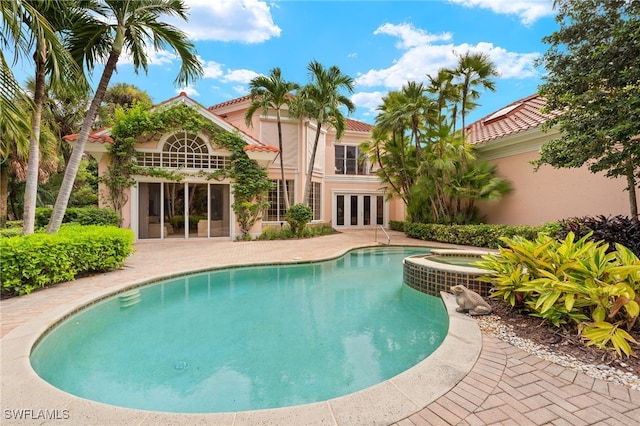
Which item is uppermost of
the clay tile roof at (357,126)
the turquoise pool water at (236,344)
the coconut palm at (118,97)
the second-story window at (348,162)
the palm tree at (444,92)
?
the coconut palm at (118,97)

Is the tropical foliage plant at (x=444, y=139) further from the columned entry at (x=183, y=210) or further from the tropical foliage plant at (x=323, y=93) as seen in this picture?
the columned entry at (x=183, y=210)

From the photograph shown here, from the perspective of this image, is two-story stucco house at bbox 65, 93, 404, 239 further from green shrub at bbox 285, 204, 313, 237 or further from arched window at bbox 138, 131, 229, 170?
green shrub at bbox 285, 204, 313, 237

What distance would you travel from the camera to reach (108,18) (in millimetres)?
8453

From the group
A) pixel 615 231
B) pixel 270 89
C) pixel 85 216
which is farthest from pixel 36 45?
pixel 615 231

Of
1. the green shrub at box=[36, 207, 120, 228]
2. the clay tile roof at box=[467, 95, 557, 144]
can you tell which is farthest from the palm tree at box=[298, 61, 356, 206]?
the green shrub at box=[36, 207, 120, 228]

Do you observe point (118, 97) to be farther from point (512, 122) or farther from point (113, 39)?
point (512, 122)

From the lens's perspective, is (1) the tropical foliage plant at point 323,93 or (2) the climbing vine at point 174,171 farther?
(1) the tropical foliage plant at point 323,93

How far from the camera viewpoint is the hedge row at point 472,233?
1160 centimetres

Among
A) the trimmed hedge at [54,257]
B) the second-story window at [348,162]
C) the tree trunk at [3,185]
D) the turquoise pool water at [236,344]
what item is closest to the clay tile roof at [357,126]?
the second-story window at [348,162]

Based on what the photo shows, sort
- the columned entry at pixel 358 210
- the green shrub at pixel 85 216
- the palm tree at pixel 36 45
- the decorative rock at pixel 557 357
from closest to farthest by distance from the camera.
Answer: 1. the decorative rock at pixel 557 357
2. the palm tree at pixel 36 45
3. the green shrub at pixel 85 216
4. the columned entry at pixel 358 210

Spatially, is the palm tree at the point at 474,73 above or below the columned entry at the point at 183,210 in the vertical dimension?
above

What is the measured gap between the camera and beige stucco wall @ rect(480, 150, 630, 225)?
10453 millimetres

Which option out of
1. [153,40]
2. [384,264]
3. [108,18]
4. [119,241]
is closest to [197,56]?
[153,40]

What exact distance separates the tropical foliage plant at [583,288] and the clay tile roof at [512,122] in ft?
33.1
